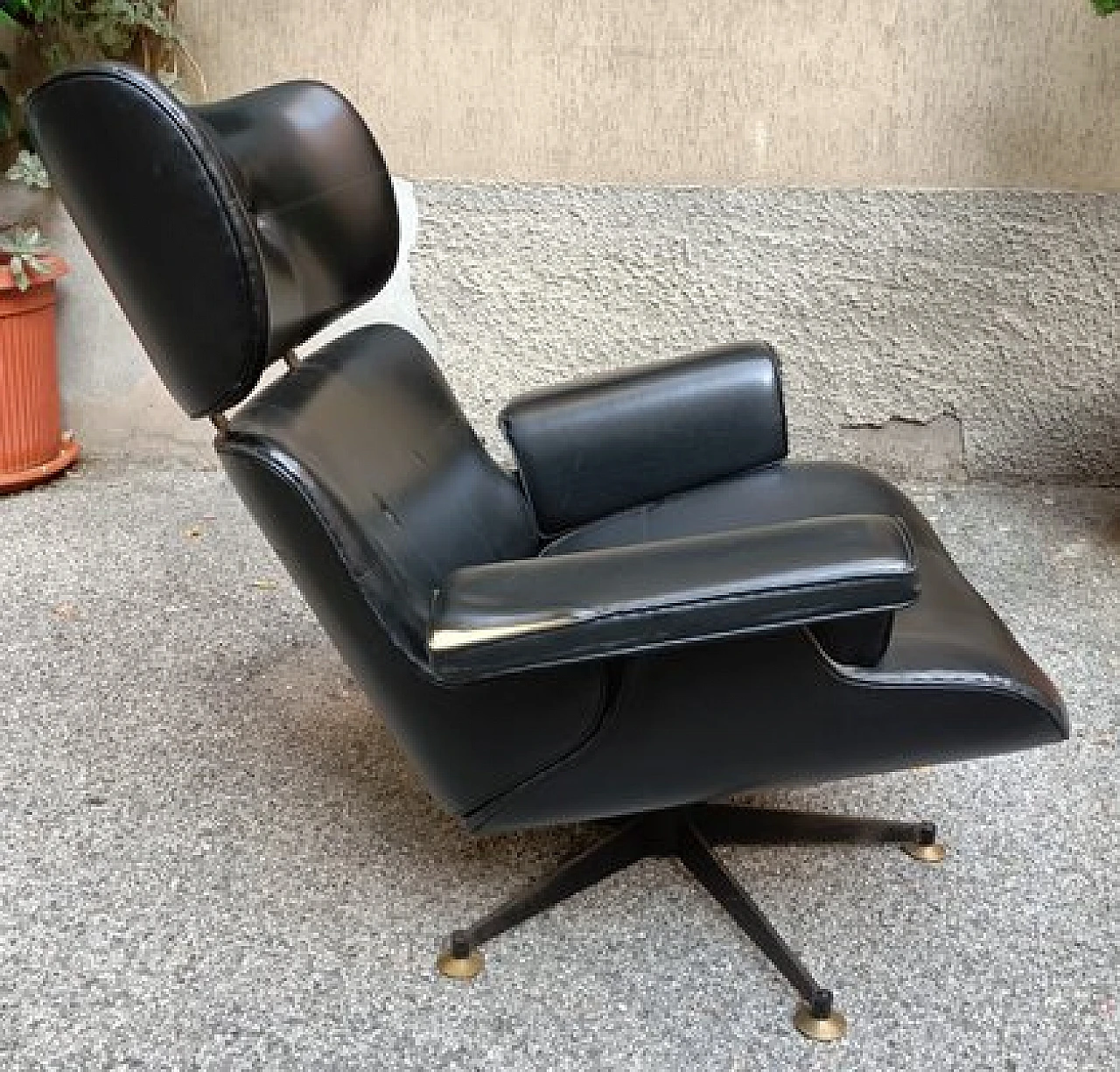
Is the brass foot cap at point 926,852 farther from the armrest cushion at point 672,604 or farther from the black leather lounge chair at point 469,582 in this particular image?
the armrest cushion at point 672,604

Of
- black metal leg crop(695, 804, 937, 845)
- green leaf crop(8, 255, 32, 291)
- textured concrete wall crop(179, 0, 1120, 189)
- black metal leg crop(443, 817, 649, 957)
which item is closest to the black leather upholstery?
black metal leg crop(443, 817, 649, 957)

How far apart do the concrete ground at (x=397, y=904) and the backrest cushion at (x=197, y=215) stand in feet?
2.34

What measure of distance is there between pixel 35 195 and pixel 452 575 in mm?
2233

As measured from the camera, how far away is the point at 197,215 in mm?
1325

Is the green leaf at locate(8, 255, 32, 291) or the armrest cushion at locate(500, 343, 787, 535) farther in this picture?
the green leaf at locate(8, 255, 32, 291)

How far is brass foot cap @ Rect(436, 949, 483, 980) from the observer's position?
1.64m

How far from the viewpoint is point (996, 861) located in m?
1.87

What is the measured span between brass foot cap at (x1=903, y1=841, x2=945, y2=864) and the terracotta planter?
2.18 meters

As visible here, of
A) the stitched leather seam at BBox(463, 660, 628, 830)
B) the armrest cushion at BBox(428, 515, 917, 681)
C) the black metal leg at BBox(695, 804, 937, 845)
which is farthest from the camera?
the black metal leg at BBox(695, 804, 937, 845)

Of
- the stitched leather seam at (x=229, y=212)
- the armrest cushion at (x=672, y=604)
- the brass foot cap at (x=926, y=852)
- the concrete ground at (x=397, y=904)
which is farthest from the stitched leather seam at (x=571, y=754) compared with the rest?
the brass foot cap at (x=926, y=852)

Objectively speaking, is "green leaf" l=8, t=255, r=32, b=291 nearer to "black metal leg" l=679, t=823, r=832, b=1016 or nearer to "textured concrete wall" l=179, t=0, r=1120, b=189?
"textured concrete wall" l=179, t=0, r=1120, b=189

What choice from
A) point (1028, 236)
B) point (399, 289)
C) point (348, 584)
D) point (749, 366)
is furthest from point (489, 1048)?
point (1028, 236)

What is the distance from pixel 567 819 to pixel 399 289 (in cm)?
189

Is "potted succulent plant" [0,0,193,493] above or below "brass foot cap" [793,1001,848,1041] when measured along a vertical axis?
above
